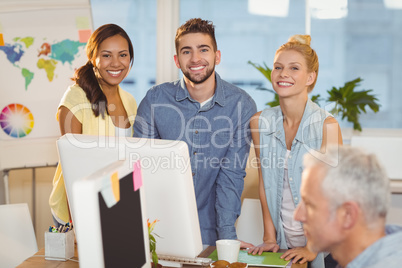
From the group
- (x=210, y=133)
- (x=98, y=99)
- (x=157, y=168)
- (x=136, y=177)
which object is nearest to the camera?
(x=136, y=177)

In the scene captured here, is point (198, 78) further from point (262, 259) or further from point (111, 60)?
point (262, 259)

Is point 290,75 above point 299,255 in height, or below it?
above

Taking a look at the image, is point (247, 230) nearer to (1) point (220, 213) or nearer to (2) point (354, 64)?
(1) point (220, 213)

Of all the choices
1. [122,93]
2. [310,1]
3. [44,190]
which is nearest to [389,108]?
[310,1]

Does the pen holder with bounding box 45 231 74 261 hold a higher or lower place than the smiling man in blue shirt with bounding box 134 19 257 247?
lower

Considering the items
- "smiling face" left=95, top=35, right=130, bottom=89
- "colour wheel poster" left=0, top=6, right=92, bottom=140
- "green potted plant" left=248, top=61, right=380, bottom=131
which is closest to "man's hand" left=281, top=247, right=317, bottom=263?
"smiling face" left=95, top=35, right=130, bottom=89

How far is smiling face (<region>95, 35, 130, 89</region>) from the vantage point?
2.88 meters

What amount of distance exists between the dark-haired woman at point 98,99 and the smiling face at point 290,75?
895mm

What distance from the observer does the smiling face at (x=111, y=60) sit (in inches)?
113

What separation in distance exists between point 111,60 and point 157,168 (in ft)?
4.38

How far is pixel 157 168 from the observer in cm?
171

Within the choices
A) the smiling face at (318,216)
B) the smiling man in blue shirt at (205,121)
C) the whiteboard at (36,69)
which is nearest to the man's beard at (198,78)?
the smiling man in blue shirt at (205,121)

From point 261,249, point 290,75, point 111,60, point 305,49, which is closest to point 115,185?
point 261,249

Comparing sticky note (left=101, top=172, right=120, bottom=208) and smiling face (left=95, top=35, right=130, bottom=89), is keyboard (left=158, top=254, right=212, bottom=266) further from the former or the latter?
smiling face (left=95, top=35, right=130, bottom=89)
